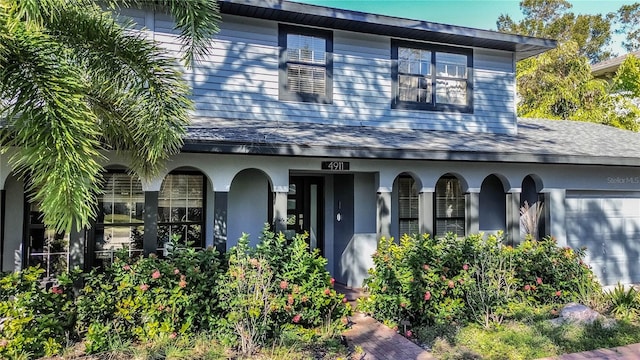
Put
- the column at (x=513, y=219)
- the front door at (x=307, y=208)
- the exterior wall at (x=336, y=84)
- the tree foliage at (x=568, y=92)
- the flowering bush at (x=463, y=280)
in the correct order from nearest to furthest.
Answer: the flowering bush at (x=463, y=280) → the exterior wall at (x=336, y=84) → the column at (x=513, y=219) → the front door at (x=307, y=208) → the tree foliage at (x=568, y=92)

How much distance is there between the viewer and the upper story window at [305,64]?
9031mm

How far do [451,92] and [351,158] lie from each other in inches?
161

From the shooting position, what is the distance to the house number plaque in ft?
25.6

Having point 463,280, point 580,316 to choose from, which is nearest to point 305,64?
point 463,280

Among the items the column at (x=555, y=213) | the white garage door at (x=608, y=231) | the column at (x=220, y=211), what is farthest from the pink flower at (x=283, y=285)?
the white garage door at (x=608, y=231)

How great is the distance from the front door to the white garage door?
5475 mm

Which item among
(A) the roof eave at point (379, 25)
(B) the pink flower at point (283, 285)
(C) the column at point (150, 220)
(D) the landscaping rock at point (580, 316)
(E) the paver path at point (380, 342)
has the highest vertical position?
(A) the roof eave at point (379, 25)

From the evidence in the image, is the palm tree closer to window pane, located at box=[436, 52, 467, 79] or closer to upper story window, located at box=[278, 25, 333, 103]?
upper story window, located at box=[278, 25, 333, 103]

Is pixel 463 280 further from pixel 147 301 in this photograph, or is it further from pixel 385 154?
pixel 147 301

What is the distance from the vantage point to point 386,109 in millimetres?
9758

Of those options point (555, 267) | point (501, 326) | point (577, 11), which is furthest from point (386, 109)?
point (577, 11)

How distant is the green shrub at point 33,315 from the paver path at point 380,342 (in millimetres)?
3600

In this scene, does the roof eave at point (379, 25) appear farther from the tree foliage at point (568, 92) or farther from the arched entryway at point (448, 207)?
the tree foliage at point (568, 92)

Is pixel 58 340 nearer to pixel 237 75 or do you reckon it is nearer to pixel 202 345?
pixel 202 345
